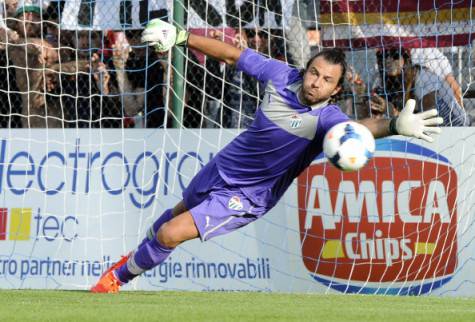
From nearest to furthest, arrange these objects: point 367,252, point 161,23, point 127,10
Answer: point 161,23 < point 367,252 < point 127,10

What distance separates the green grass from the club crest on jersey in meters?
1.34

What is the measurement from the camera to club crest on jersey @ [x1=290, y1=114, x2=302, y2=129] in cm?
851

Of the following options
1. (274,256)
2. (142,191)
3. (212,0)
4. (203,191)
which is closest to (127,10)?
(212,0)

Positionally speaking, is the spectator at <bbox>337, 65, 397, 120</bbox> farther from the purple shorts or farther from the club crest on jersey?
the club crest on jersey

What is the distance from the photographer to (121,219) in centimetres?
1182

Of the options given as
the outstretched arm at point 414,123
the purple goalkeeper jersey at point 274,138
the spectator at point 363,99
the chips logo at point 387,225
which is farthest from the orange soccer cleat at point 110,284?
the spectator at point 363,99

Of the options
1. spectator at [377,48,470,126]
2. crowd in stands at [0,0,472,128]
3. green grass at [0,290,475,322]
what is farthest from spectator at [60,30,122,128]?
green grass at [0,290,475,322]

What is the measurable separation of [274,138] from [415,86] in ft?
11.7

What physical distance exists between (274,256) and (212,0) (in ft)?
9.36

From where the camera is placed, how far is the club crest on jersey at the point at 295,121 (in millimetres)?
8505

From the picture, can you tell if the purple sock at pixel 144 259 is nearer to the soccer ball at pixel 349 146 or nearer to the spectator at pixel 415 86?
the soccer ball at pixel 349 146

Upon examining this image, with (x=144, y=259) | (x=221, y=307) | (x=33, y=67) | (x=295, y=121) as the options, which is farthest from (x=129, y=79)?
(x=221, y=307)

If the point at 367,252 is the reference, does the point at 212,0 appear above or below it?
above

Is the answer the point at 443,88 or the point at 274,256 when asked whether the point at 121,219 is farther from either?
the point at 443,88
